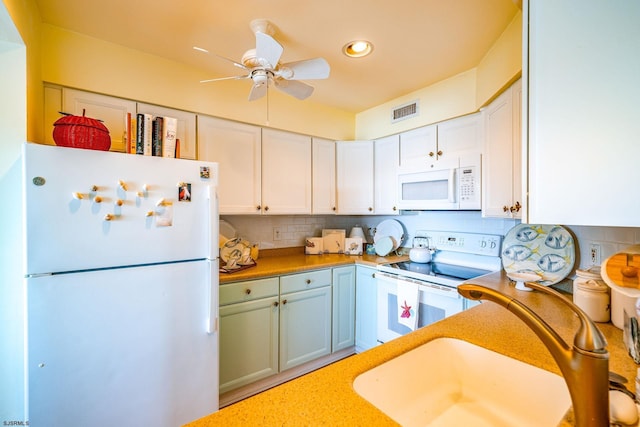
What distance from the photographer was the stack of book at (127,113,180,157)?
4.79 feet

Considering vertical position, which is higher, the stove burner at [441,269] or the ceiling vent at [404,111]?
the ceiling vent at [404,111]

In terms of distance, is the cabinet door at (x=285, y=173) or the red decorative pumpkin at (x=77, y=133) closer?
the red decorative pumpkin at (x=77, y=133)

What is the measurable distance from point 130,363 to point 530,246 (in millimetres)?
2343

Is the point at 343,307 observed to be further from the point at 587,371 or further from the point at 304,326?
the point at 587,371

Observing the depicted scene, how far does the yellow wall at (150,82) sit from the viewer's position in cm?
162

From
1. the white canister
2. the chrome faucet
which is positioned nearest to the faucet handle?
the chrome faucet

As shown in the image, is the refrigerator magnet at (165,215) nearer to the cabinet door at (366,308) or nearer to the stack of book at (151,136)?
the stack of book at (151,136)

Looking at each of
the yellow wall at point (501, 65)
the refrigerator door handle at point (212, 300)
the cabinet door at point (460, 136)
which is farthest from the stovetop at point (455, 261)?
the refrigerator door handle at point (212, 300)

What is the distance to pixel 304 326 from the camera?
7.29 feet

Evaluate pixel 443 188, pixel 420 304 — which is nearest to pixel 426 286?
pixel 420 304

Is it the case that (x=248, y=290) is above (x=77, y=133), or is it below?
below

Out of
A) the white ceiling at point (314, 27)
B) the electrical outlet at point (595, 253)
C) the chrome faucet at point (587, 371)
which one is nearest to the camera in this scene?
the chrome faucet at point (587, 371)

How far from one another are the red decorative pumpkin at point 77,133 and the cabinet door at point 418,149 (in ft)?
7.30

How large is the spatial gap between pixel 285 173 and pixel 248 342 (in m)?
1.44
